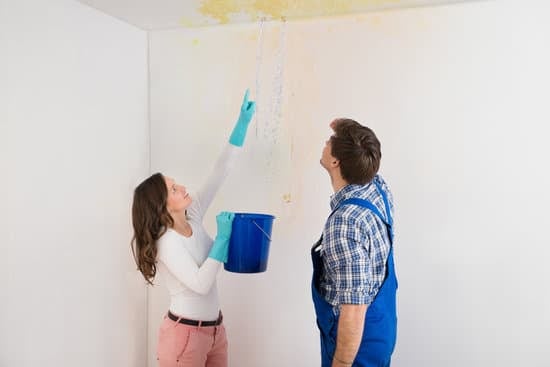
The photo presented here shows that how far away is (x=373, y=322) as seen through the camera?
1.54 metres

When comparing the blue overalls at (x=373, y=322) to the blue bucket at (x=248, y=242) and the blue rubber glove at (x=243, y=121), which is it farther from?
the blue rubber glove at (x=243, y=121)

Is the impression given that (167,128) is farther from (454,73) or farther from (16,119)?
(454,73)

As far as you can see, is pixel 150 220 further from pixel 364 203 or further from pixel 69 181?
pixel 364 203

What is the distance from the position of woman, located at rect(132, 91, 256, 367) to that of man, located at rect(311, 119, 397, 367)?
1.35 ft

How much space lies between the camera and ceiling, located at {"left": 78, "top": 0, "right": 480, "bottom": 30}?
1.95m

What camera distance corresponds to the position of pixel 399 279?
206cm

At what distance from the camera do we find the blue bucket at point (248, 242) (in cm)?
179

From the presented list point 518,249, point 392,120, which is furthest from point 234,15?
point 518,249

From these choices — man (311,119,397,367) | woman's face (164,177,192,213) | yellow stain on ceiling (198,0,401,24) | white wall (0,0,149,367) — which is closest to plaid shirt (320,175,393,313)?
man (311,119,397,367)

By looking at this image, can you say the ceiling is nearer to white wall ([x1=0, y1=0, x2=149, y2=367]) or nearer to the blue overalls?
white wall ([x1=0, y1=0, x2=149, y2=367])

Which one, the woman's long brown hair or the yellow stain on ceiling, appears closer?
the woman's long brown hair

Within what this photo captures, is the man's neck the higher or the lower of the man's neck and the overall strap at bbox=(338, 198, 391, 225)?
the higher

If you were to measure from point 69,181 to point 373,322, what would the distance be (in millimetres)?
1248

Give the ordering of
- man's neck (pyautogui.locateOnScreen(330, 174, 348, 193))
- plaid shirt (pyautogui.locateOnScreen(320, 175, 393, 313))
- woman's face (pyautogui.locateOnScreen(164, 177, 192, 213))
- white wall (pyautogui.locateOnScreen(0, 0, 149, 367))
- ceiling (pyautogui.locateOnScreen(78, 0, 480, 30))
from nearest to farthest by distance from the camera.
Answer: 1. plaid shirt (pyautogui.locateOnScreen(320, 175, 393, 313))
2. man's neck (pyautogui.locateOnScreen(330, 174, 348, 193))
3. white wall (pyautogui.locateOnScreen(0, 0, 149, 367))
4. woman's face (pyautogui.locateOnScreen(164, 177, 192, 213))
5. ceiling (pyautogui.locateOnScreen(78, 0, 480, 30))
